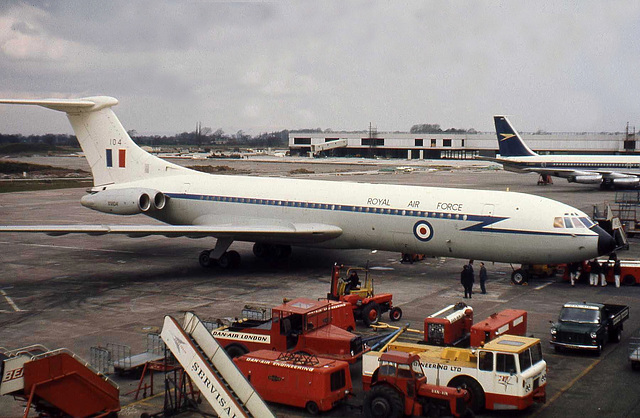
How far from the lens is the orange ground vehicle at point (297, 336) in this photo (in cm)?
1580

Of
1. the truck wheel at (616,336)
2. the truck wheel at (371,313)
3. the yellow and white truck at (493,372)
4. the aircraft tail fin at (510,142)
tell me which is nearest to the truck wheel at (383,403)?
the yellow and white truck at (493,372)

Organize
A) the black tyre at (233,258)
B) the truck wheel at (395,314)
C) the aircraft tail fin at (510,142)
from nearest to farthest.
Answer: the truck wheel at (395,314), the black tyre at (233,258), the aircraft tail fin at (510,142)

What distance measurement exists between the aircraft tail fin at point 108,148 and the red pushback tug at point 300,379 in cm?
2079

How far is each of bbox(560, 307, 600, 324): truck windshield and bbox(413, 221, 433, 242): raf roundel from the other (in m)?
8.04

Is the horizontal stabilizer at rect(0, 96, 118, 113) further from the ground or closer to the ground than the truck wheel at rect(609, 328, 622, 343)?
further from the ground

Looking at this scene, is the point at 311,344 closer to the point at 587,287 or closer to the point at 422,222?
the point at 422,222

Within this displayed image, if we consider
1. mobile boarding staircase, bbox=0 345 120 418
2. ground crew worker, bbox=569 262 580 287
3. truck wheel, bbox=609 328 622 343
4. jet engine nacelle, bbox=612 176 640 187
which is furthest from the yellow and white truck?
jet engine nacelle, bbox=612 176 640 187

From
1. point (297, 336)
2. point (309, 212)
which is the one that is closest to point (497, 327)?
point (297, 336)

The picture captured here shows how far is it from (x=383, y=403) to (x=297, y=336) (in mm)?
3736

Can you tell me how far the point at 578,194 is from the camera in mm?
64062

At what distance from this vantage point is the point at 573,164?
6938 centimetres

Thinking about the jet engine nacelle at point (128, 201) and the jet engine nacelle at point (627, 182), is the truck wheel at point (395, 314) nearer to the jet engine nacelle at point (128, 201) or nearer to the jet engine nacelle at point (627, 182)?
the jet engine nacelle at point (128, 201)

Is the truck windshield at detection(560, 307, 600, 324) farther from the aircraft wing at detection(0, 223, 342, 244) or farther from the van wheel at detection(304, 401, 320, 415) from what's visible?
the aircraft wing at detection(0, 223, 342, 244)

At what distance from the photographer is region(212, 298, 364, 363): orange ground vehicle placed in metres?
15.8
